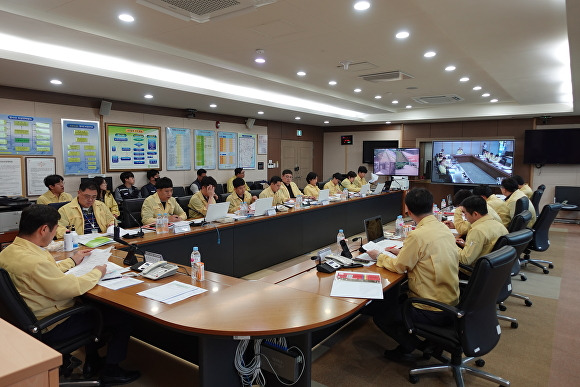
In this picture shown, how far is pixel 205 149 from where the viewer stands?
7871mm

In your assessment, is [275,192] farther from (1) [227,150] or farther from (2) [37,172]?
(2) [37,172]

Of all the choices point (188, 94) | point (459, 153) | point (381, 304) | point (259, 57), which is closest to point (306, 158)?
point (459, 153)

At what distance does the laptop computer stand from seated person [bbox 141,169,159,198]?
2.66 meters

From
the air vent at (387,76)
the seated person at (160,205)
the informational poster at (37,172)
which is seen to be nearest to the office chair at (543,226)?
the air vent at (387,76)

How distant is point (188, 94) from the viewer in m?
5.63

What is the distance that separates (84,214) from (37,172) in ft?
8.10

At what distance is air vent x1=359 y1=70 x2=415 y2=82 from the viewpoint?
5.26 metres

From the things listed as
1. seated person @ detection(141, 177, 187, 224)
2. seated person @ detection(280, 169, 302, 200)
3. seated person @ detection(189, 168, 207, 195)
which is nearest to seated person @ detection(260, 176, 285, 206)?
seated person @ detection(280, 169, 302, 200)

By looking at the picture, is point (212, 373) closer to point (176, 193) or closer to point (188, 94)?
point (188, 94)

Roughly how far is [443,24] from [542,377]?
2.81m

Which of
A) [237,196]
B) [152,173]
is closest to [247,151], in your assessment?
[152,173]

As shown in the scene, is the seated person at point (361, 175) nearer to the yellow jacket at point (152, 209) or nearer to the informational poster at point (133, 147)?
the informational poster at point (133, 147)

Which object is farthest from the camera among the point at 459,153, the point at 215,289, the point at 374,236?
the point at 459,153

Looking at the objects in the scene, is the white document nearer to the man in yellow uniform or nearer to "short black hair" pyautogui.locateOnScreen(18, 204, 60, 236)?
"short black hair" pyautogui.locateOnScreen(18, 204, 60, 236)
